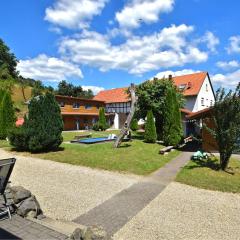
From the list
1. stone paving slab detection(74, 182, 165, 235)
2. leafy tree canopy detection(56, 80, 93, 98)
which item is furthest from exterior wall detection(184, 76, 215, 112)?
leafy tree canopy detection(56, 80, 93, 98)

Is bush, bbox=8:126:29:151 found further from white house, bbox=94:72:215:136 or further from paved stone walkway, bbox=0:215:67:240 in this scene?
white house, bbox=94:72:215:136

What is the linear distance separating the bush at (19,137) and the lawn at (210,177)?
29.7ft

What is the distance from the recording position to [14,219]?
5.74m

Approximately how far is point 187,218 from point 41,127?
37.4 feet

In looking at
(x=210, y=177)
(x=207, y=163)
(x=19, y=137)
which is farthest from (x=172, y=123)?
(x=19, y=137)

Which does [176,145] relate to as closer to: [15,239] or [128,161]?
[128,161]

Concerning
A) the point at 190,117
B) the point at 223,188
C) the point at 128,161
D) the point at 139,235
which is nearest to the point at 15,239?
the point at 139,235

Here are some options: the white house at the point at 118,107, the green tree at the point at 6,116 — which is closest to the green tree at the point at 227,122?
the green tree at the point at 6,116

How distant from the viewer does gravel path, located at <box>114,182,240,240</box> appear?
5.73 meters

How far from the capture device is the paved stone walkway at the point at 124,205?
631cm

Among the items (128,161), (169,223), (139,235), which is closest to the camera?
(139,235)

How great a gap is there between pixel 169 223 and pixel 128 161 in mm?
7618

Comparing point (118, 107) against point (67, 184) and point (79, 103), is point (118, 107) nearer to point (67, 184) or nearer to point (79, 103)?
point (79, 103)

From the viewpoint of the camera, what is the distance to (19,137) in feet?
52.7
